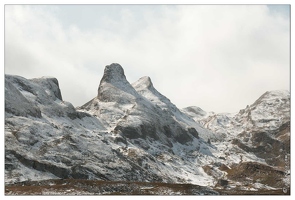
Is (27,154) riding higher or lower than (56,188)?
higher

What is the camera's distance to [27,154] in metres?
154

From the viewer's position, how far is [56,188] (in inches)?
4181

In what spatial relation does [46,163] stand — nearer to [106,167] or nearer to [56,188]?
[106,167]

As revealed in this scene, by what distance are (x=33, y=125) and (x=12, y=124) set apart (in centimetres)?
1037

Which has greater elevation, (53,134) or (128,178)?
(53,134)

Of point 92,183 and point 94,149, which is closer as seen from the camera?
point 92,183

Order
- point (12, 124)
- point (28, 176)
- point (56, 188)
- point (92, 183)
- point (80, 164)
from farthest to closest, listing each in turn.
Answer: point (12, 124) → point (80, 164) → point (28, 176) → point (92, 183) → point (56, 188)

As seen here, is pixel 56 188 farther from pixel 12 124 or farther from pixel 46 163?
pixel 12 124

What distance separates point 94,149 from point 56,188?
80.8 m

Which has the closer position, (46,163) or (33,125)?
(46,163)
